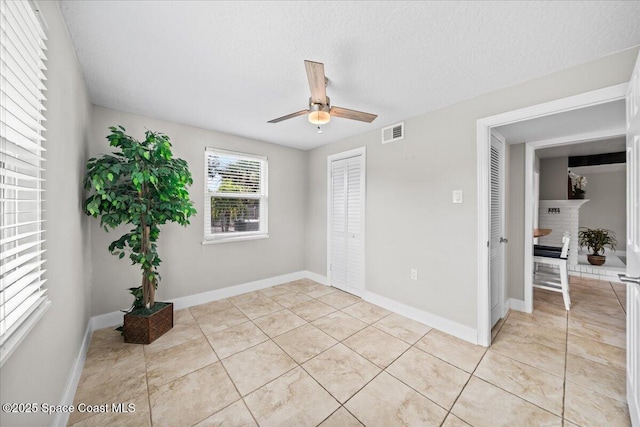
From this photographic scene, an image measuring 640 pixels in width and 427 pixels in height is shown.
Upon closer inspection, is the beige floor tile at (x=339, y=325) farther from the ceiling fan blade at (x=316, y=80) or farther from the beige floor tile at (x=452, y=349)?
the ceiling fan blade at (x=316, y=80)

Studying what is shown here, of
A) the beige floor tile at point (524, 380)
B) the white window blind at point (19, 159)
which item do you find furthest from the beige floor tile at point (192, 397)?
the beige floor tile at point (524, 380)

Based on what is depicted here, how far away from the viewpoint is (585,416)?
57.8 inches

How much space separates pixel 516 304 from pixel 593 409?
63.5 inches

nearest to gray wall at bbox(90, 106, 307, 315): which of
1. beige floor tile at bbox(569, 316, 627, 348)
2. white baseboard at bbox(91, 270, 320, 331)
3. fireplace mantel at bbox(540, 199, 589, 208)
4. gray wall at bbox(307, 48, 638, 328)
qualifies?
white baseboard at bbox(91, 270, 320, 331)

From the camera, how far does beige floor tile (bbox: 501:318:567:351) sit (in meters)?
2.22

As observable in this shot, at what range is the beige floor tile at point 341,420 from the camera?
1.42 metres

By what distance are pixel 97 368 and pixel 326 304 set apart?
222 cm

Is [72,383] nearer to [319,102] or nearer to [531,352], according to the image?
[319,102]

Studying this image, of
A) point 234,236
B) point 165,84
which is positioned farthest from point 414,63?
point 234,236

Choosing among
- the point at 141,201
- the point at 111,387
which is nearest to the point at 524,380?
the point at 111,387

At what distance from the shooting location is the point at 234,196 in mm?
3451

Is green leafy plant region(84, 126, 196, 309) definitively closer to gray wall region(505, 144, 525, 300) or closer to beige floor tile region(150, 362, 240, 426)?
beige floor tile region(150, 362, 240, 426)

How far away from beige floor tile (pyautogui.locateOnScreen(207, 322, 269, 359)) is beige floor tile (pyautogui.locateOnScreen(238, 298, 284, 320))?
0.79ft

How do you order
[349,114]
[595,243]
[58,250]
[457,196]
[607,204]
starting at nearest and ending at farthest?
1. [58,250]
2. [349,114]
3. [457,196]
4. [595,243]
5. [607,204]
